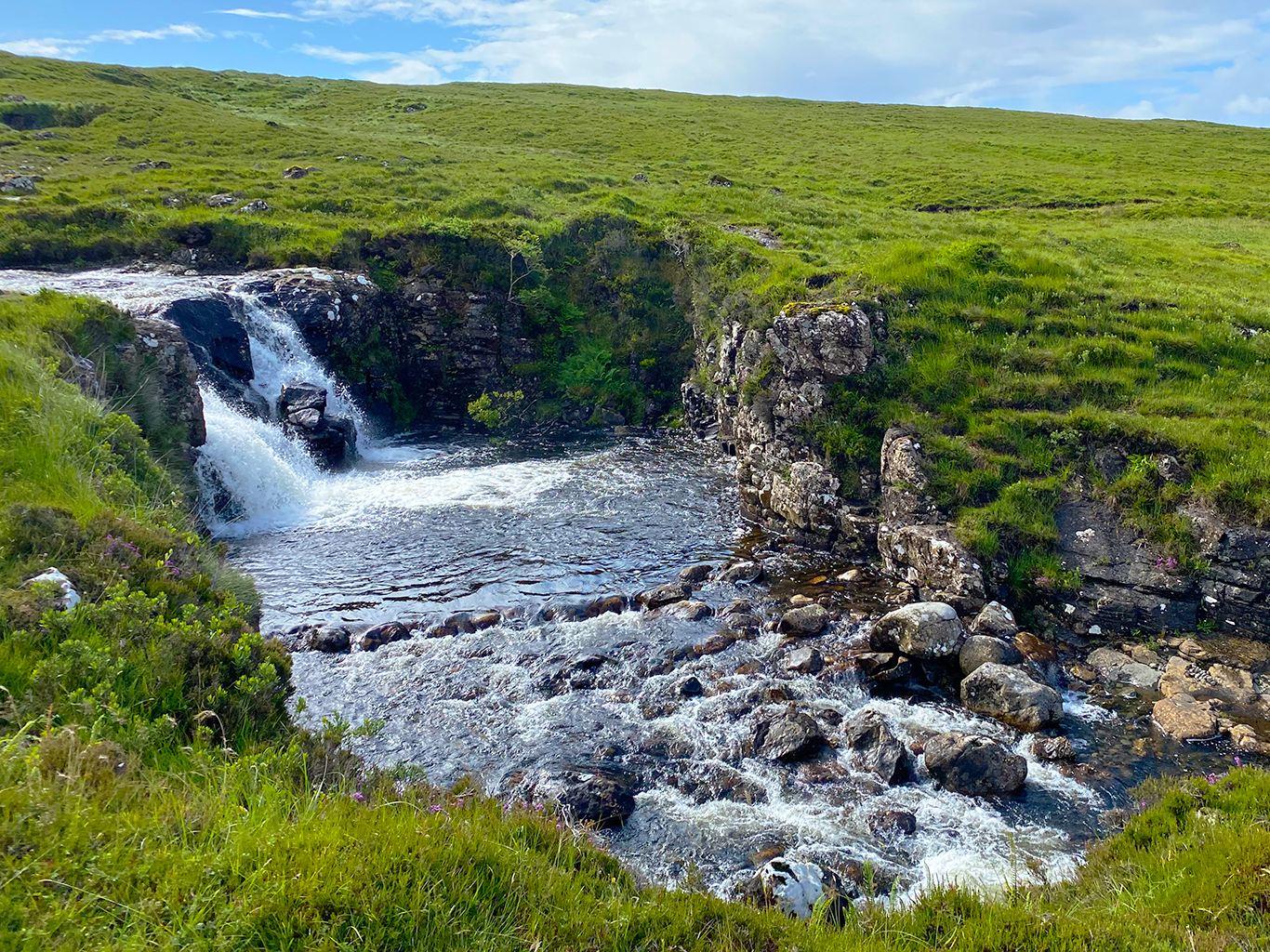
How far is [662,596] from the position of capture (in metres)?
15.4

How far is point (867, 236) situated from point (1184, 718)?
24.6 m

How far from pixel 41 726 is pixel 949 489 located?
1629 centimetres

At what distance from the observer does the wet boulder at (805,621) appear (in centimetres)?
1402

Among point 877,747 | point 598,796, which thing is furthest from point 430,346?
point 877,747

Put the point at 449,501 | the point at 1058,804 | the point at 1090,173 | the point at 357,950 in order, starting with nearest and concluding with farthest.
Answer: the point at 357,950
the point at 1058,804
the point at 449,501
the point at 1090,173

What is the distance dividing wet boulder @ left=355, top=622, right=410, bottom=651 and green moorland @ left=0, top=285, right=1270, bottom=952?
526 cm

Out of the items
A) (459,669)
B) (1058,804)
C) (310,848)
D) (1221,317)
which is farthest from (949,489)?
(310,848)

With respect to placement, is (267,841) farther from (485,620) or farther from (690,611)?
(690,611)

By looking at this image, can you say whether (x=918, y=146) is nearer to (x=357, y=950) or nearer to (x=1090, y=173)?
(x=1090, y=173)

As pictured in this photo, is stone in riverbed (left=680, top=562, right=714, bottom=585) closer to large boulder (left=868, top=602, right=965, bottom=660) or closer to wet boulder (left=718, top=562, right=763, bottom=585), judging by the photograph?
wet boulder (left=718, top=562, right=763, bottom=585)

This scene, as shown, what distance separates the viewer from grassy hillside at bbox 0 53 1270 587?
16484 mm

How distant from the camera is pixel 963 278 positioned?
21.8 metres

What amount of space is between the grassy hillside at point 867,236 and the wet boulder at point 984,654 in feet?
9.16

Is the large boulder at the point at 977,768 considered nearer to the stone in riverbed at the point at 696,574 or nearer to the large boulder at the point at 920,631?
the large boulder at the point at 920,631
